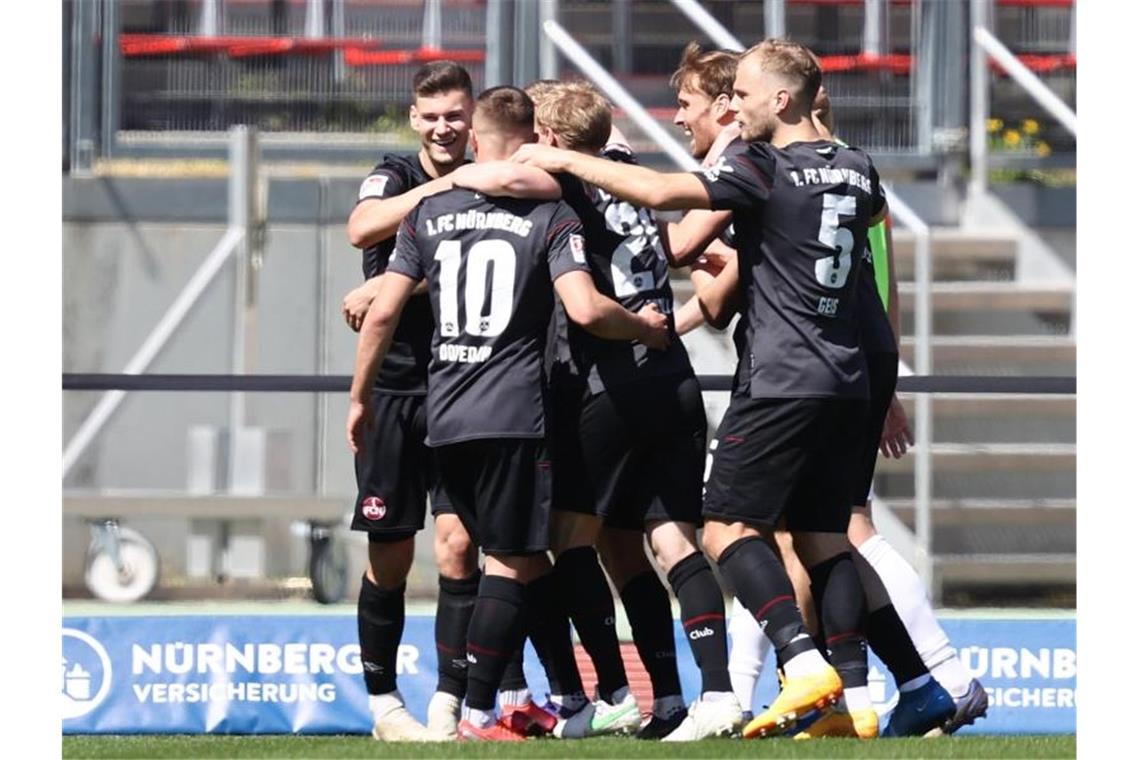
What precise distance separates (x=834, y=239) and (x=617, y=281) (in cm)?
66

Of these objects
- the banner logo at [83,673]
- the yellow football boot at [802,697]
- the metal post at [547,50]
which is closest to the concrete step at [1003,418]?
the metal post at [547,50]

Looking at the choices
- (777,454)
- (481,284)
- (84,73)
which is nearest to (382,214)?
(481,284)

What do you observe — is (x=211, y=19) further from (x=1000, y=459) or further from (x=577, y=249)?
(x=577, y=249)

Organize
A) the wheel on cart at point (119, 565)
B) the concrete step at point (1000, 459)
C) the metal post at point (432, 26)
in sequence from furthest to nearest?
the metal post at point (432, 26) < the concrete step at point (1000, 459) < the wheel on cart at point (119, 565)

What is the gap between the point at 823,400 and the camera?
527cm

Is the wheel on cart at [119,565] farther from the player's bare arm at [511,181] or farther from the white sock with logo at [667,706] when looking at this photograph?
the player's bare arm at [511,181]

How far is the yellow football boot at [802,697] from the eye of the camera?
515cm

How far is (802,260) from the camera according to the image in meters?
5.28

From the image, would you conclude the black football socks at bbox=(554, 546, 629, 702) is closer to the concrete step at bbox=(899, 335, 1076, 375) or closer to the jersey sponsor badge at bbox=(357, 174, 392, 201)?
the jersey sponsor badge at bbox=(357, 174, 392, 201)

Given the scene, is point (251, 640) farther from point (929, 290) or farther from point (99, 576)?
point (929, 290)

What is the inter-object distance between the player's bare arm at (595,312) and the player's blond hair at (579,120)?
0.51 m

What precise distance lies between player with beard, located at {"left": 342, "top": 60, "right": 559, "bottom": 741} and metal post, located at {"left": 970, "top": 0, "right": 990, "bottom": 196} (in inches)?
261

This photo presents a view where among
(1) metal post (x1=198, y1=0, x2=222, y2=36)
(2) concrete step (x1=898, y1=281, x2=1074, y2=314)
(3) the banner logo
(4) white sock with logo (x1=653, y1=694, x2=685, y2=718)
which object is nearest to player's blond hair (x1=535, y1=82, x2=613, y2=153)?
(4) white sock with logo (x1=653, y1=694, x2=685, y2=718)

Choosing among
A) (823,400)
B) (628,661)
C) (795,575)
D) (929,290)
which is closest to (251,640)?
(628,661)
